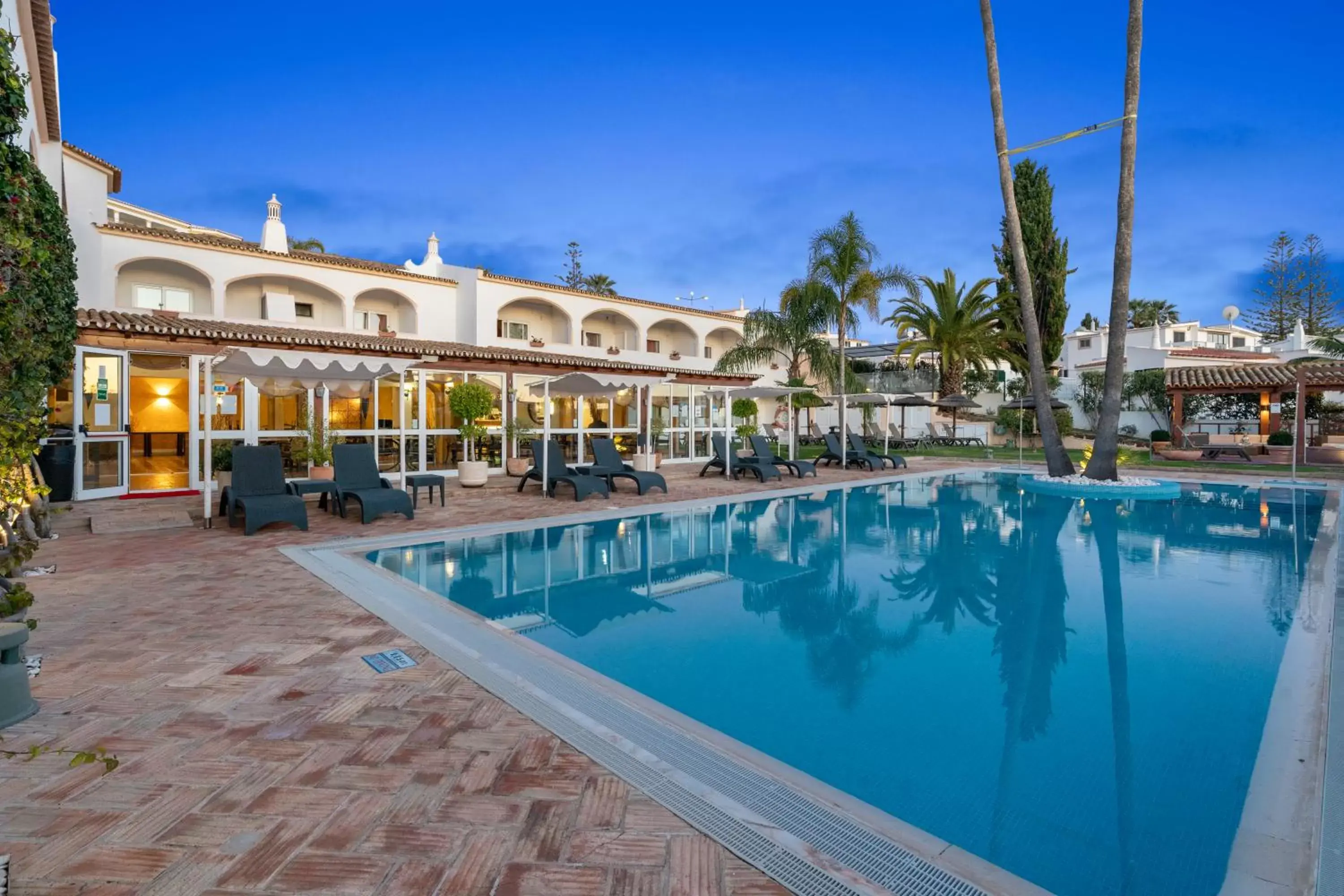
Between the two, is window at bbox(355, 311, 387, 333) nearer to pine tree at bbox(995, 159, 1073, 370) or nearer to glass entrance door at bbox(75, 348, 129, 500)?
glass entrance door at bbox(75, 348, 129, 500)

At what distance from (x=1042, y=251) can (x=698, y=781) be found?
31.4 metres

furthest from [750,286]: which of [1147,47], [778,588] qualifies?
[778,588]

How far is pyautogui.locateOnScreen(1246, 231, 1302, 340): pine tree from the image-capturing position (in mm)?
42031

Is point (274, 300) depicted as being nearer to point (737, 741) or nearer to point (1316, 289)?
point (737, 741)

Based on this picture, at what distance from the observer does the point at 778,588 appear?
22.4 ft

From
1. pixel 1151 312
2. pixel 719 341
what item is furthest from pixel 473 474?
pixel 1151 312

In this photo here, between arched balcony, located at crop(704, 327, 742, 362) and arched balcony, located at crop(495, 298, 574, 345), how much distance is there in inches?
278

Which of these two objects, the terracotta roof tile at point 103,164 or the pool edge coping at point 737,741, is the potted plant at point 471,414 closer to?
the pool edge coping at point 737,741

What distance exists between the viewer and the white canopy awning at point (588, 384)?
1424 cm

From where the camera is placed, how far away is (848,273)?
20.7m

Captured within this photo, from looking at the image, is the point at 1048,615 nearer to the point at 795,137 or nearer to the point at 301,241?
the point at 795,137

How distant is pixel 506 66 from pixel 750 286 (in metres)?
40.1

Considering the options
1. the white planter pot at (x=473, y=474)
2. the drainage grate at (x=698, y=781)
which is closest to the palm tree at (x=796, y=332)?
the white planter pot at (x=473, y=474)

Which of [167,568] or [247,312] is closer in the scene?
[167,568]
